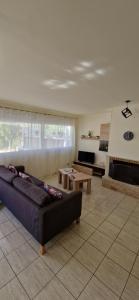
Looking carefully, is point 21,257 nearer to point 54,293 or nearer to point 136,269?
point 54,293

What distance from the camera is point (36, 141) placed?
427 centimetres

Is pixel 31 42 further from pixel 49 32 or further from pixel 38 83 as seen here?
pixel 38 83

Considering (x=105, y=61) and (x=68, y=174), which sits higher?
(x=105, y=61)

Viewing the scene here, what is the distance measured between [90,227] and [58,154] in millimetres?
3136

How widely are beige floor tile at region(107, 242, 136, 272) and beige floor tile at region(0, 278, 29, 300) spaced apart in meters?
1.11

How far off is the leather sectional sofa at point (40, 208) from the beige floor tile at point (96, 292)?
2.18ft

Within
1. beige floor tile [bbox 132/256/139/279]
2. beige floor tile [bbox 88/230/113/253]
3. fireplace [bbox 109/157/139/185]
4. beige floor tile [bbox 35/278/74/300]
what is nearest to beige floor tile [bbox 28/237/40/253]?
beige floor tile [bbox 35/278/74/300]

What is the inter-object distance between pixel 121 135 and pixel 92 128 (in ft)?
5.21

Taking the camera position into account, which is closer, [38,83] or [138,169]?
[38,83]

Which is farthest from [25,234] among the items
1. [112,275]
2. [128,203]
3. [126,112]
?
[126,112]

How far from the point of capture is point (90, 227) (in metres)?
2.35

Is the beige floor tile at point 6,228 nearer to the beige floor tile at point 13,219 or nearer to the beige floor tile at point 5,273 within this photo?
the beige floor tile at point 13,219

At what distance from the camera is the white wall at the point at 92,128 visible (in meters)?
4.88

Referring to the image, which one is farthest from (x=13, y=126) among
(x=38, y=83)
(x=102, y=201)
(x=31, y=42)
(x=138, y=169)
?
(x=138, y=169)
